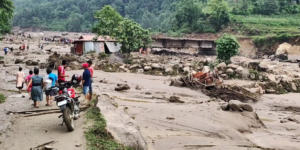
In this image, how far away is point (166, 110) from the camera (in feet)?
36.2

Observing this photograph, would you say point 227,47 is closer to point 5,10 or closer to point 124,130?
point 5,10

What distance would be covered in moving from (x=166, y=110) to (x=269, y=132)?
3.57 metres

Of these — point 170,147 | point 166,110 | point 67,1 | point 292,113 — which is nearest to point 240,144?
point 170,147

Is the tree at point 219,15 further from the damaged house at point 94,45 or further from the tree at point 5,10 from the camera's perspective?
the tree at point 5,10

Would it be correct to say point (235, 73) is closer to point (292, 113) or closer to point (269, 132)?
point (292, 113)

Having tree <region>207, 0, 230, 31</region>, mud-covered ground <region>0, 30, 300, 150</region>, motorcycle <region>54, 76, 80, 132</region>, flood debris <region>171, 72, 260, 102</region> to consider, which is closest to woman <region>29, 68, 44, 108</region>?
mud-covered ground <region>0, 30, 300, 150</region>

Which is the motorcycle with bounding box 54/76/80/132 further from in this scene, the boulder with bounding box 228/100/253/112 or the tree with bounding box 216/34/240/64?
the tree with bounding box 216/34/240/64

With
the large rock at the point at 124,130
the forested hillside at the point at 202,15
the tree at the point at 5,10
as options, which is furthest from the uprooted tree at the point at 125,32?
the forested hillside at the point at 202,15

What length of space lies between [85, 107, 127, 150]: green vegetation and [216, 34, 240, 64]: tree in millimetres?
20437

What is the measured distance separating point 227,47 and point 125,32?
38.7 ft

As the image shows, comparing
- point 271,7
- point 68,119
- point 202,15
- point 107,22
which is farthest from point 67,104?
point 271,7

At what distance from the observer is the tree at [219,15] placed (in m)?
66.6

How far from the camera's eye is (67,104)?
7344 mm

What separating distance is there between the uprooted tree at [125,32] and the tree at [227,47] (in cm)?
998
